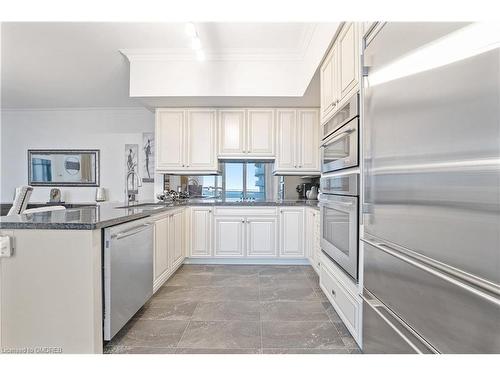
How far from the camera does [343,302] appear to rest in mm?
1824

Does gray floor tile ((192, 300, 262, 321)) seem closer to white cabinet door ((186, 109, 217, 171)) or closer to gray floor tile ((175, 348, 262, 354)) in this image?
gray floor tile ((175, 348, 262, 354))

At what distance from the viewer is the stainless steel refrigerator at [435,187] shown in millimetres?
687

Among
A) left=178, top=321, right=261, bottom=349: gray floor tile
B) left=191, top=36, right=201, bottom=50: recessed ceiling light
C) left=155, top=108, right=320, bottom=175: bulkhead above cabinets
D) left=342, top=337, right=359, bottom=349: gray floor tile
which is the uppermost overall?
left=191, top=36, right=201, bottom=50: recessed ceiling light

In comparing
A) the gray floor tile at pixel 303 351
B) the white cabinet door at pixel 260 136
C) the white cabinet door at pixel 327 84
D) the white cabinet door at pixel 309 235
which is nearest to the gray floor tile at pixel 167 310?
the gray floor tile at pixel 303 351

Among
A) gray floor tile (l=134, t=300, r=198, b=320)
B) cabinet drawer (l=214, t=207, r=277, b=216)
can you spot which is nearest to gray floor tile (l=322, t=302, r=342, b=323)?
gray floor tile (l=134, t=300, r=198, b=320)

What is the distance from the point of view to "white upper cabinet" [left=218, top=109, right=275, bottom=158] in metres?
3.73

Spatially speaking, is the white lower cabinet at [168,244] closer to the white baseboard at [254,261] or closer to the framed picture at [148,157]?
the white baseboard at [254,261]

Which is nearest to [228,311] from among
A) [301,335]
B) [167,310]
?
[167,310]

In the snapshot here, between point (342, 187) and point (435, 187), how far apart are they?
2.99ft

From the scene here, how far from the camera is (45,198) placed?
482cm

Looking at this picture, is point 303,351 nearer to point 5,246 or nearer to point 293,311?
point 293,311

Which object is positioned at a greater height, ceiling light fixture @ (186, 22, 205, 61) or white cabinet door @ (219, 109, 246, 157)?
ceiling light fixture @ (186, 22, 205, 61)

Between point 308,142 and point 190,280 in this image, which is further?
point 308,142

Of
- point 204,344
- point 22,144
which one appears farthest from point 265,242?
point 22,144
